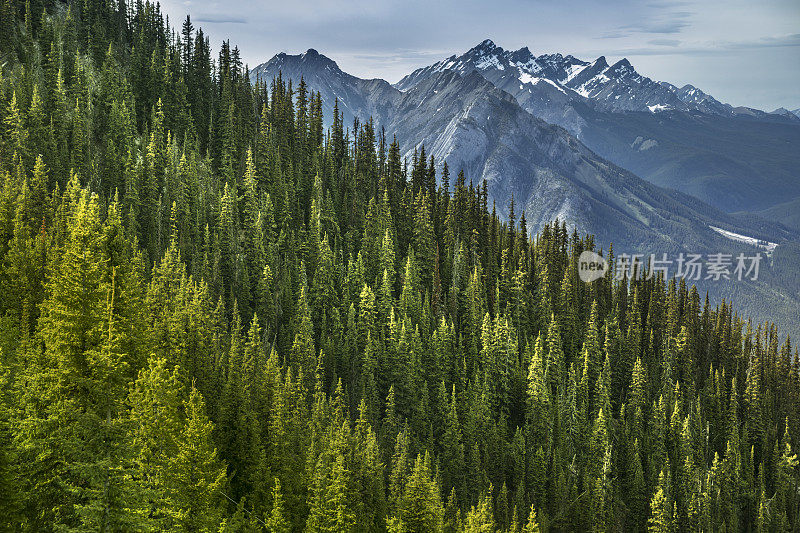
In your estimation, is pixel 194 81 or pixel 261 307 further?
pixel 194 81

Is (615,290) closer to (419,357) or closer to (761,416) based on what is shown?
(761,416)

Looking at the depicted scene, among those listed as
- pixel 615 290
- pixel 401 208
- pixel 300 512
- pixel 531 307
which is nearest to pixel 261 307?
pixel 300 512

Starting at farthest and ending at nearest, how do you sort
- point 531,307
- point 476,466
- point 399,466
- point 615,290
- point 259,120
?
point 615,290, point 259,120, point 531,307, point 476,466, point 399,466

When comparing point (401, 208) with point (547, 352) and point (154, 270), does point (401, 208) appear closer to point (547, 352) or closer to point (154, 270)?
point (547, 352)

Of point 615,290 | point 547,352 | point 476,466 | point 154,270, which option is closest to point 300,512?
point 154,270

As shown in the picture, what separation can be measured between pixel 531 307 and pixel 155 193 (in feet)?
269

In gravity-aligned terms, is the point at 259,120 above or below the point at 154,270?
above

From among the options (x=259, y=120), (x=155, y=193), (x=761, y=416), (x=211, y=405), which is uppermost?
(x=259, y=120)

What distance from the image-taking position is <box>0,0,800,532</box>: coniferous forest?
2772cm

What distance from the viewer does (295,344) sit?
76.7 meters

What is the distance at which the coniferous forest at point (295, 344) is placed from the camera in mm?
27719

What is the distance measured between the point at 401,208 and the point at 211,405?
295 ft

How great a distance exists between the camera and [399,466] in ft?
191

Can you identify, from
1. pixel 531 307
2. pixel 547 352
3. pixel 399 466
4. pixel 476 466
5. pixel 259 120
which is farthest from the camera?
pixel 259 120
